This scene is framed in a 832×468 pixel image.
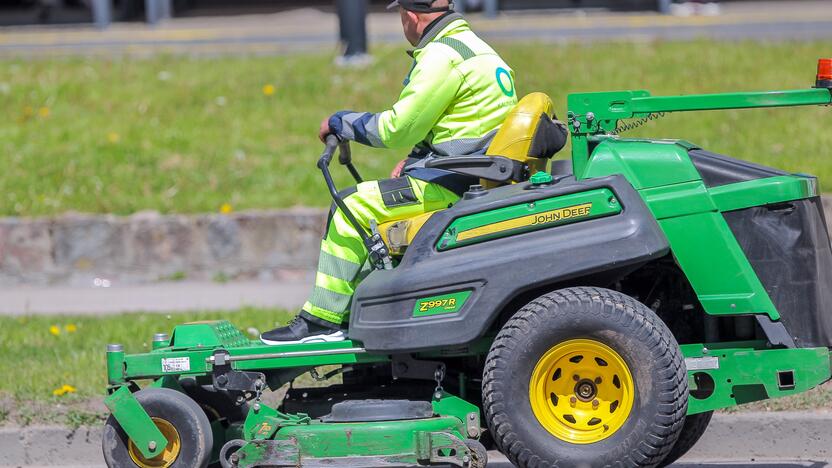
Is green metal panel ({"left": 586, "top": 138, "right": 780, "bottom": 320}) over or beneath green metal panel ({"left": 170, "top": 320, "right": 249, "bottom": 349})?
over

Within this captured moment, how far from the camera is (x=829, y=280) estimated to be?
14.7ft

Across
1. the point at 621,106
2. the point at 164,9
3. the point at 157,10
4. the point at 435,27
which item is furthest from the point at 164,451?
the point at 164,9

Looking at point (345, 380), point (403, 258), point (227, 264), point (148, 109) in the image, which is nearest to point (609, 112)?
point (403, 258)

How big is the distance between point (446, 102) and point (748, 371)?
147 centimetres

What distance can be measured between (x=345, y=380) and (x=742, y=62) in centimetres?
721

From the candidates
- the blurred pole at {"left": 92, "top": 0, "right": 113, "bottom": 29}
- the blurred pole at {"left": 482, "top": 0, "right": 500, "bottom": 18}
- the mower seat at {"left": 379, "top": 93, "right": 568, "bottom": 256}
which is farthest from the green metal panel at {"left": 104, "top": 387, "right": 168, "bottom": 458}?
the blurred pole at {"left": 92, "top": 0, "right": 113, "bottom": 29}

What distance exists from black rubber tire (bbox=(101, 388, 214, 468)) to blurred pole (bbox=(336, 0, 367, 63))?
23.8ft

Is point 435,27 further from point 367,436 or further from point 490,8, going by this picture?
point 490,8

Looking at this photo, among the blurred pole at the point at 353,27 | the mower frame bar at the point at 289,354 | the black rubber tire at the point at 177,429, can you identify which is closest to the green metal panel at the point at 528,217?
the mower frame bar at the point at 289,354

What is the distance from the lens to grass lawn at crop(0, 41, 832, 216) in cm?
941

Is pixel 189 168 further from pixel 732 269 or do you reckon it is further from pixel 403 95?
pixel 732 269

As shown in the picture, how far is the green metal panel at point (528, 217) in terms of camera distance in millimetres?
4375

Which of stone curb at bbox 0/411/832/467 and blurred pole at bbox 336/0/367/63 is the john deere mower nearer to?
stone curb at bbox 0/411/832/467

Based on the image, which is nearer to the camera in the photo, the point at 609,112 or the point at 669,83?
the point at 609,112
